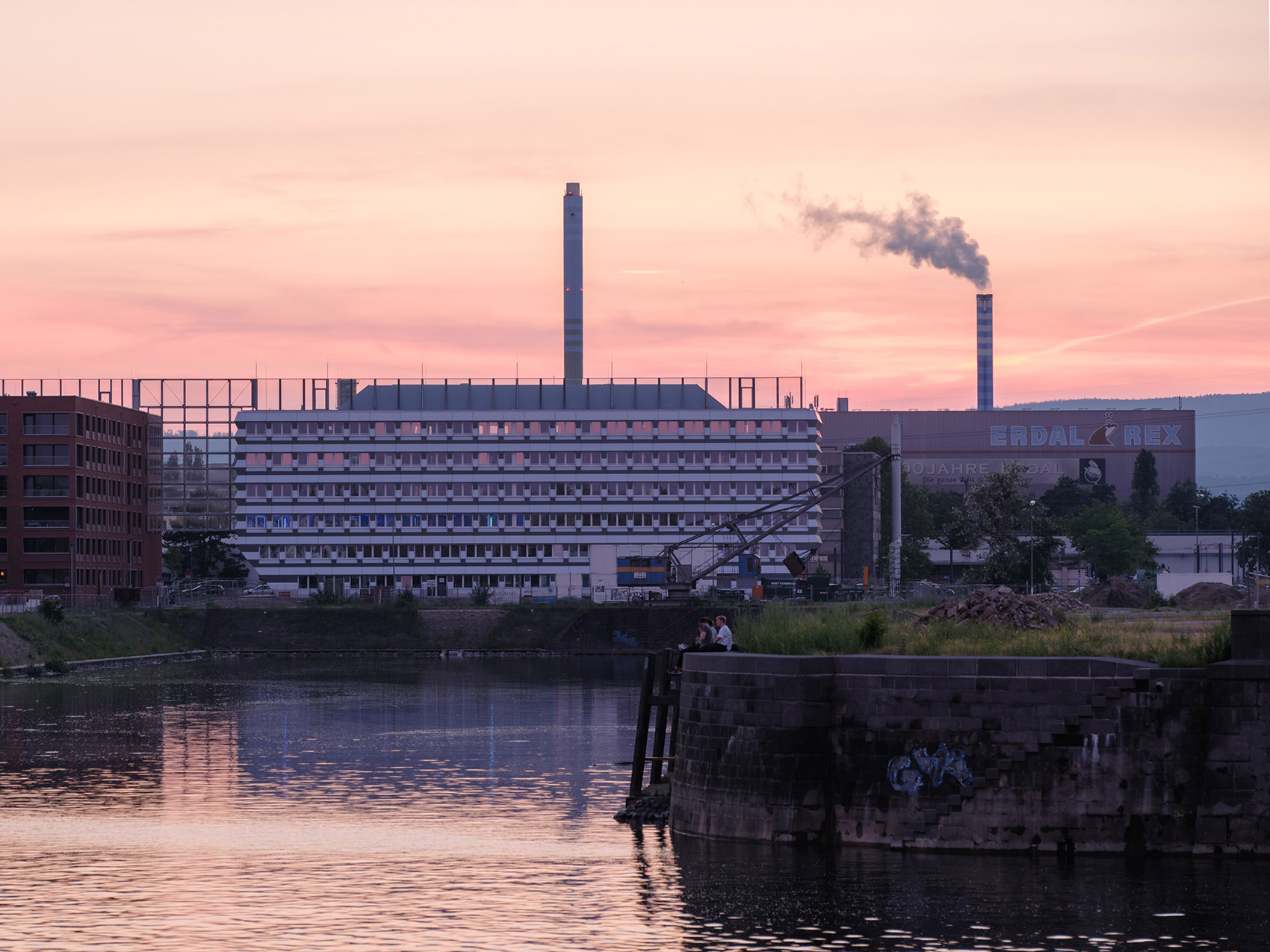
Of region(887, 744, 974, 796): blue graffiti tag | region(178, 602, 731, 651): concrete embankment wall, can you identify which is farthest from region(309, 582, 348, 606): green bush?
region(887, 744, 974, 796): blue graffiti tag

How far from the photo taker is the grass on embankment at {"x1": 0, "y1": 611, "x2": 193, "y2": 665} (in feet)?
380

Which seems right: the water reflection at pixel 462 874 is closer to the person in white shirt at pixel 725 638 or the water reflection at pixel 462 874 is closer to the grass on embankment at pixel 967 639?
the grass on embankment at pixel 967 639

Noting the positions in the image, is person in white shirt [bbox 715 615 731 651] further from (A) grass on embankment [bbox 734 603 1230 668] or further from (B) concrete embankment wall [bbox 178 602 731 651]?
(B) concrete embankment wall [bbox 178 602 731 651]

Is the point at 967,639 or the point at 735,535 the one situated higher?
the point at 735,535

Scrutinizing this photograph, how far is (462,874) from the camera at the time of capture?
1442 inches

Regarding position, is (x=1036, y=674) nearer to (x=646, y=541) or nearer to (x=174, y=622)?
(x=174, y=622)

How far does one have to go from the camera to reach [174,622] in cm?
15150

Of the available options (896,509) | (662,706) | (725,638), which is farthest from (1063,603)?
(896,509)

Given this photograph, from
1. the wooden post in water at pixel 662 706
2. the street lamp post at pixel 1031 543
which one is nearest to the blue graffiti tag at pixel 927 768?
the wooden post in water at pixel 662 706

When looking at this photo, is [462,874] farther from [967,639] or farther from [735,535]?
[735,535]

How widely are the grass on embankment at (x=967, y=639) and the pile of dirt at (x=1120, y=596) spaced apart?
139 feet

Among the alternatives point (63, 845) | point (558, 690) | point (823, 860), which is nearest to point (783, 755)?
point (823, 860)

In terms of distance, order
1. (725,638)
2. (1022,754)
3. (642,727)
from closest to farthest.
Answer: (1022,754) → (725,638) → (642,727)

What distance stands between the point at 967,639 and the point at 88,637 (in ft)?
336
